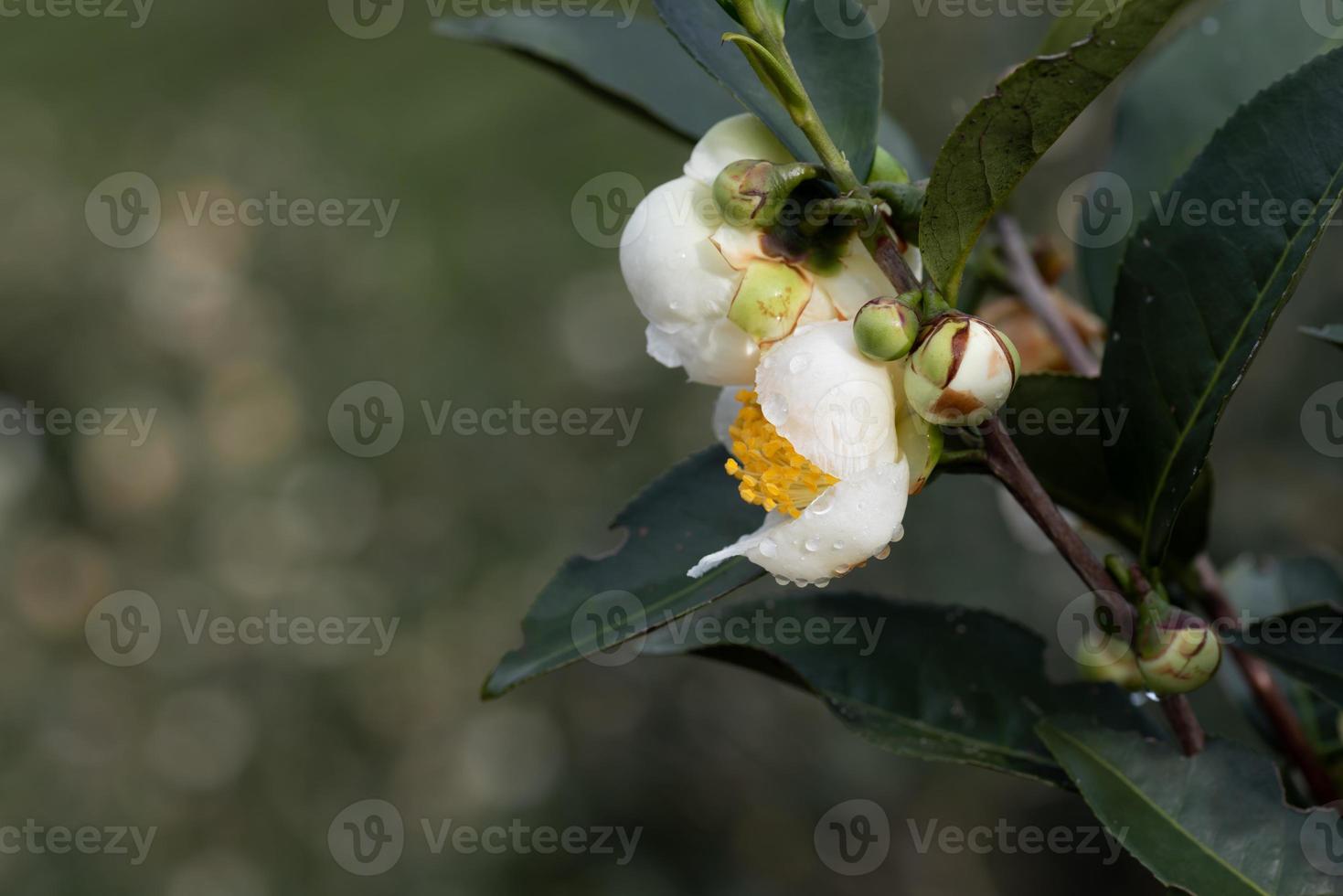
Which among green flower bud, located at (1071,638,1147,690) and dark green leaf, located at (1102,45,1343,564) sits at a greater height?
dark green leaf, located at (1102,45,1343,564)

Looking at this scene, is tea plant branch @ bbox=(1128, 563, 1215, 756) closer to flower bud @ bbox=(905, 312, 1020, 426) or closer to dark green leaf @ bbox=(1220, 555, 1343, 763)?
flower bud @ bbox=(905, 312, 1020, 426)

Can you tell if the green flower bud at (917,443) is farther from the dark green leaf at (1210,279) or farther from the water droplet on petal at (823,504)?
the dark green leaf at (1210,279)

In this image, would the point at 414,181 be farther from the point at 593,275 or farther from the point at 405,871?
the point at 405,871

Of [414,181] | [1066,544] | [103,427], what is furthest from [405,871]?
[414,181]

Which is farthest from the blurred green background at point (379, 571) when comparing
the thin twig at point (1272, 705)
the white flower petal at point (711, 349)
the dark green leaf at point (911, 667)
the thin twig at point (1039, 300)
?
the white flower petal at point (711, 349)

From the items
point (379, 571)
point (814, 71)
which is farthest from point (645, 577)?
point (379, 571)

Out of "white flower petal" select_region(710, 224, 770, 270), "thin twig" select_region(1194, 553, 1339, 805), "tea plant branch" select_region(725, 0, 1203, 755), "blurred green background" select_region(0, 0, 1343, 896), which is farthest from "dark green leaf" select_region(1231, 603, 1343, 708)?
"blurred green background" select_region(0, 0, 1343, 896)

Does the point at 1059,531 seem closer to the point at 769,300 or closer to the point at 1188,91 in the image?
the point at 769,300

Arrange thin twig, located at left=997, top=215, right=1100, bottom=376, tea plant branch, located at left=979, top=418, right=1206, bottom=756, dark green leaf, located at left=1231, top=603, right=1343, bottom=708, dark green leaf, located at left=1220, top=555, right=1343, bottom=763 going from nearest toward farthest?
tea plant branch, located at left=979, top=418, right=1206, bottom=756 < dark green leaf, located at left=1231, top=603, right=1343, bottom=708 < thin twig, located at left=997, top=215, right=1100, bottom=376 < dark green leaf, located at left=1220, top=555, right=1343, bottom=763
